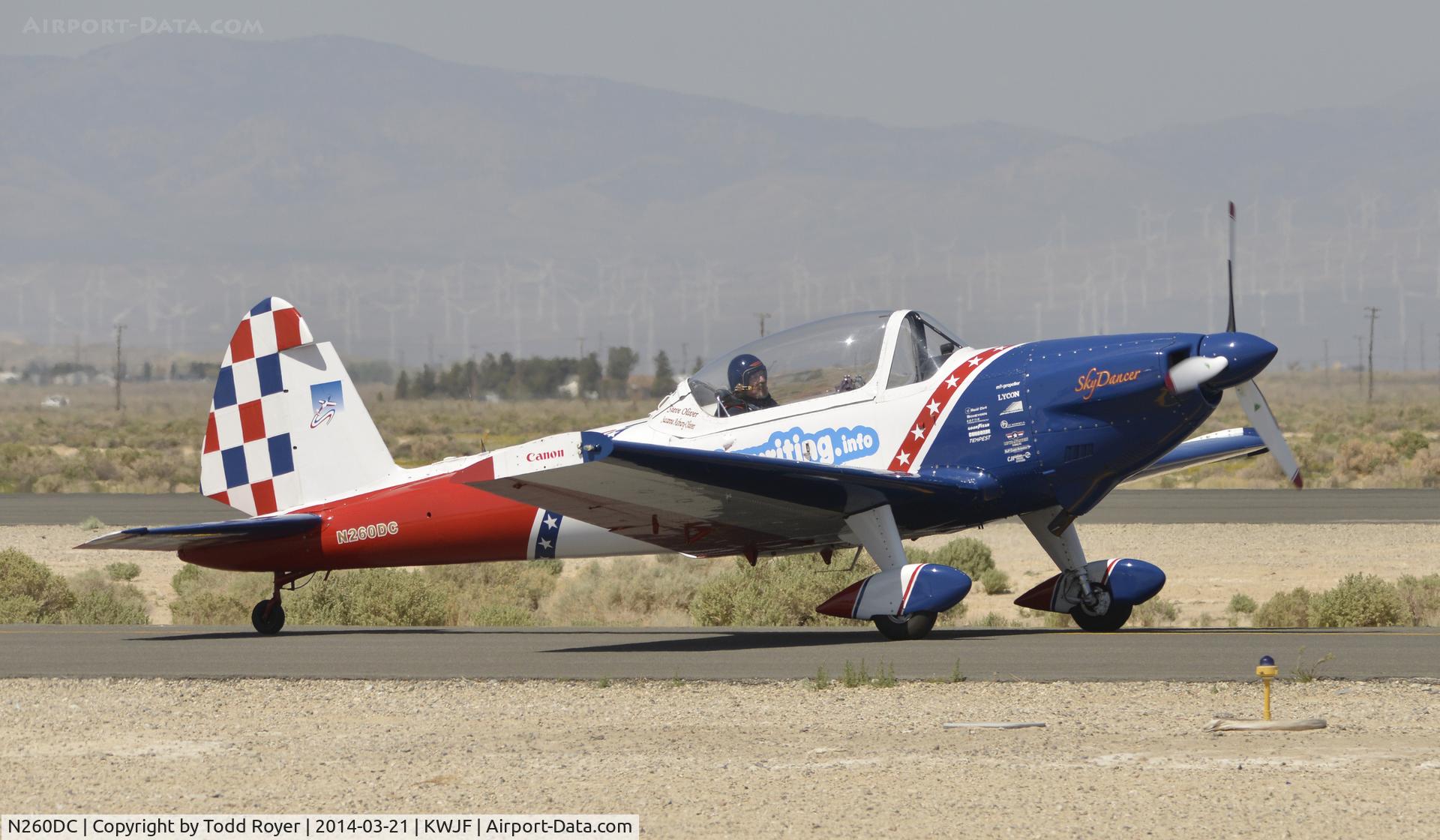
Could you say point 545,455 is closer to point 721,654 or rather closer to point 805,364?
point 721,654

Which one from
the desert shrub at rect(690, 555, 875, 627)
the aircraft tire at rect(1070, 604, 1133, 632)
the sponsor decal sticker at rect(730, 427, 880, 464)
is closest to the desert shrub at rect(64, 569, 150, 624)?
the desert shrub at rect(690, 555, 875, 627)

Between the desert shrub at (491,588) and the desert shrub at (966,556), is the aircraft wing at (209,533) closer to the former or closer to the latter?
the desert shrub at (491,588)

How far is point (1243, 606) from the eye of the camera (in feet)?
61.6

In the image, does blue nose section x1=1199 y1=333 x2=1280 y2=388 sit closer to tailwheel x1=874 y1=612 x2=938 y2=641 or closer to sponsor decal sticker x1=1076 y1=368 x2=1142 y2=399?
sponsor decal sticker x1=1076 y1=368 x2=1142 y2=399

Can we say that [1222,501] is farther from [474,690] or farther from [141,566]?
[474,690]

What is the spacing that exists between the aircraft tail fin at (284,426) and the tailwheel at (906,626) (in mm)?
4752

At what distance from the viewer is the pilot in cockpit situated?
1382 cm

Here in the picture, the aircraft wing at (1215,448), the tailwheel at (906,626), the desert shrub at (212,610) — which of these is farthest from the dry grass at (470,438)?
the aircraft wing at (1215,448)

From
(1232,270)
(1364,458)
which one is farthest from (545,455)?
(1364,458)

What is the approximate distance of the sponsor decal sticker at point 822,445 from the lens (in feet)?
44.3

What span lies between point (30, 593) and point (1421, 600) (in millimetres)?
14833

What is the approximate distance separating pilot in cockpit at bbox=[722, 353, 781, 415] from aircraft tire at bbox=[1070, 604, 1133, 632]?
3082 mm

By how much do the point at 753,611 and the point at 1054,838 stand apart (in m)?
10.2

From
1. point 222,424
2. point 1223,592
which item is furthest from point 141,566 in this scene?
point 1223,592
